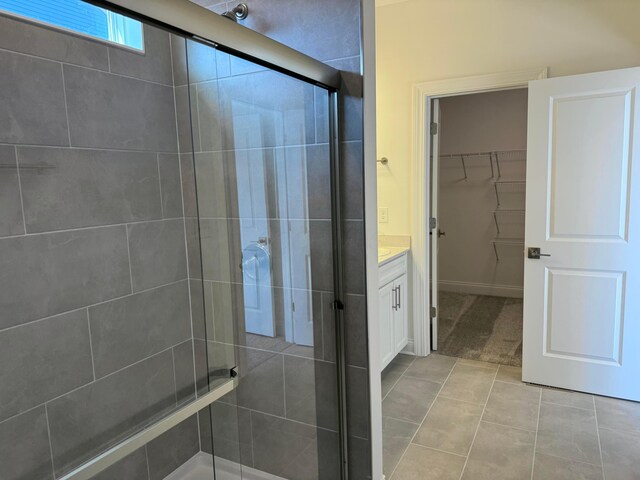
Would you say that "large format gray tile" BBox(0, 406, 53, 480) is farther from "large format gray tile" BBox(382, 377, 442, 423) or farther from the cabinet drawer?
the cabinet drawer

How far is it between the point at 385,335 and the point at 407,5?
94.6 inches

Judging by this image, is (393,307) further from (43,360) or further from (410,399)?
(43,360)

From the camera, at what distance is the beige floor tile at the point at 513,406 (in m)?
2.61

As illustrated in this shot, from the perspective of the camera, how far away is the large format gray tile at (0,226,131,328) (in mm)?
1546

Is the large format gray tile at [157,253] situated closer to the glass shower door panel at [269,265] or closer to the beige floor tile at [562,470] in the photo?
the glass shower door panel at [269,265]

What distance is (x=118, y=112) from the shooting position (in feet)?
6.21

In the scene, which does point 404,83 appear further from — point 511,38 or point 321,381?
point 321,381

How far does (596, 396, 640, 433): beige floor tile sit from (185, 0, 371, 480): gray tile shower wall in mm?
1587

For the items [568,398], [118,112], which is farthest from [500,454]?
[118,112]

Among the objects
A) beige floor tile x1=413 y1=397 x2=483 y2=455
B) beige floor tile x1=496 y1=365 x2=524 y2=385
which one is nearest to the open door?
beige floor tile x1=496 y1=365 x2=524 y2=385

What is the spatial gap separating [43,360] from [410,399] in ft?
7.00

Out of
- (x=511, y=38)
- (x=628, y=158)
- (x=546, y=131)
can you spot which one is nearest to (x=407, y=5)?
(x=511, y=38)

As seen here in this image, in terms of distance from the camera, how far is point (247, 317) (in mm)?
1848

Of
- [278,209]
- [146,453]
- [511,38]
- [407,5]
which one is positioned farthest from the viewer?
[407,5]
